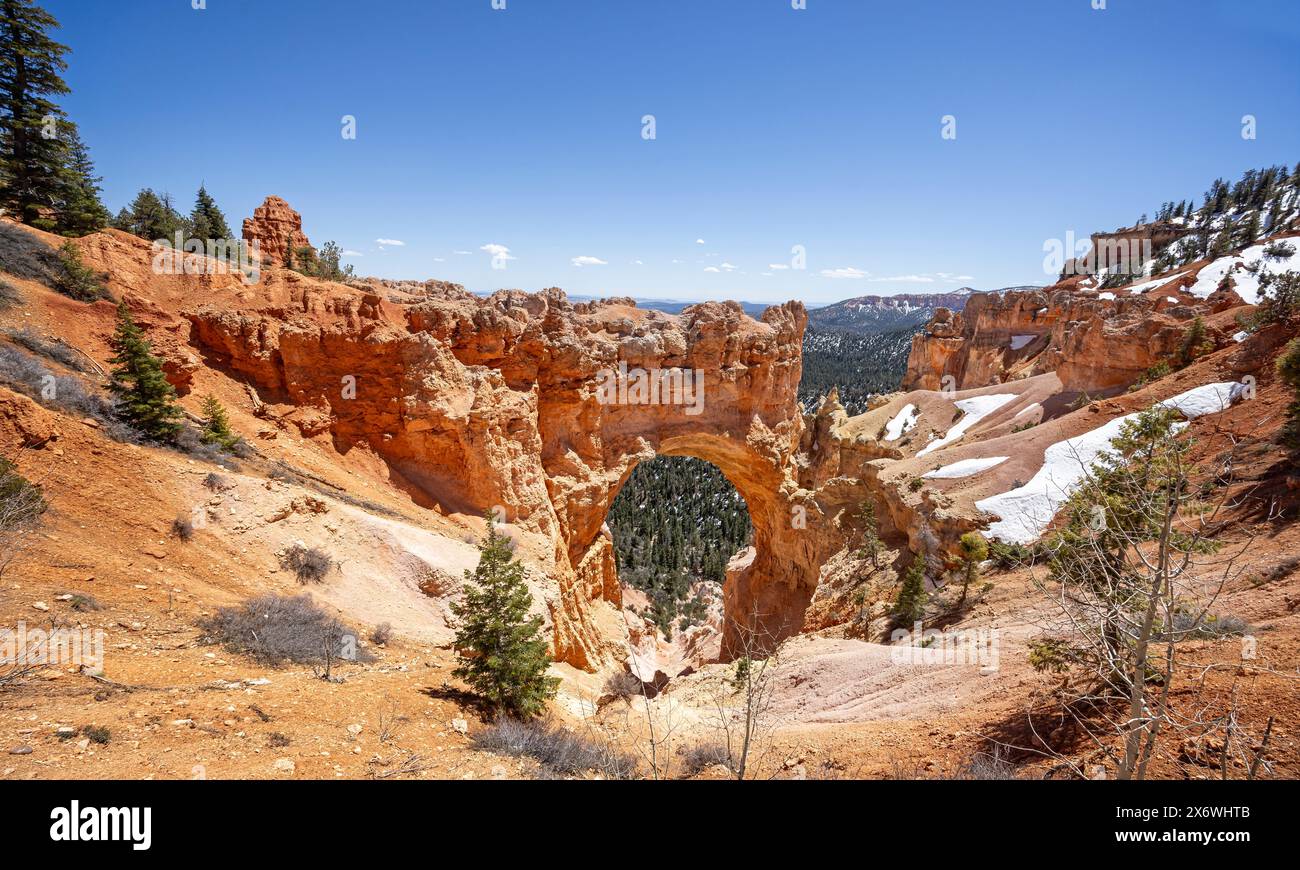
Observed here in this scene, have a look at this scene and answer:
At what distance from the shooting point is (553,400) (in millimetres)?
21609

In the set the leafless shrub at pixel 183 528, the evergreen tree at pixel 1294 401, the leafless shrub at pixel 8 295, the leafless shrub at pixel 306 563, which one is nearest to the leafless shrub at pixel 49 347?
the leafless shrub at pixel 8 295

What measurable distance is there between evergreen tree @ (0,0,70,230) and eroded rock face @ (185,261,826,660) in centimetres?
1178

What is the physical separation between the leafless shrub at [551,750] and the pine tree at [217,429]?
33.9 ft

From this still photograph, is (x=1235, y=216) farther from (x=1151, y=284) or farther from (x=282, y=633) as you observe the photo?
(x=282, y=633)

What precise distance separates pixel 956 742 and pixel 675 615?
38.3 m

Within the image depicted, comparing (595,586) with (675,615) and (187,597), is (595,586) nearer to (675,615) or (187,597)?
(187,597)

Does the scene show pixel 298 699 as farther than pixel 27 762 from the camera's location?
Yes

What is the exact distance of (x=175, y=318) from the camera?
15.0 m

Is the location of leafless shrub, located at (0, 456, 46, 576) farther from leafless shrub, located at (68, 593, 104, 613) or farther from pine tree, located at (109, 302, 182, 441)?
pine tree, located at (109, 302, 182, 441)

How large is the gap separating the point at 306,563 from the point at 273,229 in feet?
67.5

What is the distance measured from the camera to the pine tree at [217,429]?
13.1m

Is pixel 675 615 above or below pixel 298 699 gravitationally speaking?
below
